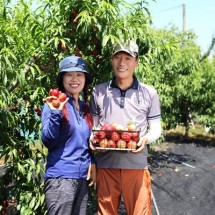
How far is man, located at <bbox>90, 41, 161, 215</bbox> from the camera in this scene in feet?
8.10

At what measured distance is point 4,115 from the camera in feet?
8.52

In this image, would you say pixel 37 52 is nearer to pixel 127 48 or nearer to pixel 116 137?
pixel 127 48

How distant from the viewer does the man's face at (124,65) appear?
2.45 meters

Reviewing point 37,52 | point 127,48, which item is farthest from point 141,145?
point 37,52

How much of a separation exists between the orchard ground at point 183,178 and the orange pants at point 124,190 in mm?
971

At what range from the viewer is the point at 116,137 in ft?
7.56

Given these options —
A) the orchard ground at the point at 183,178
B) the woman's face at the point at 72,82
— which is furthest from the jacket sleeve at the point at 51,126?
the orchard ground at the point at 183,178

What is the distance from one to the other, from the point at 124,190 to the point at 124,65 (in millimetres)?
853

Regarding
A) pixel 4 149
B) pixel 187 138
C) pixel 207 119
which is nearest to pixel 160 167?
pixel 207 119

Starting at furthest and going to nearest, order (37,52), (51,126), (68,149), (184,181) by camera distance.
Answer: (184,181) < (37,52) < (68,149) < (51,126)

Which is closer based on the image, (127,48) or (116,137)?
(116,137)

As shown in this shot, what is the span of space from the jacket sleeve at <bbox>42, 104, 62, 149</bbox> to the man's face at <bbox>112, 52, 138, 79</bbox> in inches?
21.3

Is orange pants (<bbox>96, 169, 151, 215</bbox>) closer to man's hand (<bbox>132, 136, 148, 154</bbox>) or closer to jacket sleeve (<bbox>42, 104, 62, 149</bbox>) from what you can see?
man's hand (<bbox>132, 136, 148, 154</bbox>)

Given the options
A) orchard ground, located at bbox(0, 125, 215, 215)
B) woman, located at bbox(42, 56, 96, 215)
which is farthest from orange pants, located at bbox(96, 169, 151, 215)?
orchard ground, located at bbox(0, 125, 215, 215)
